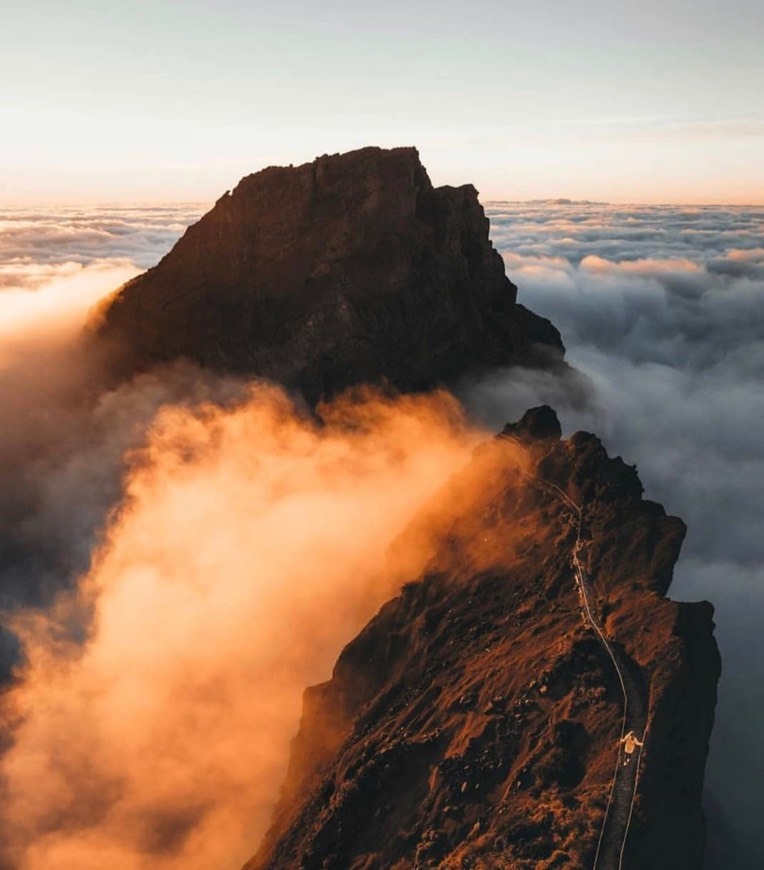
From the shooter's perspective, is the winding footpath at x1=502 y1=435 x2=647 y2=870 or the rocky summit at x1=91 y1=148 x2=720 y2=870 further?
the rocky summit at x1=91 y1=148 x2=720 y2=870

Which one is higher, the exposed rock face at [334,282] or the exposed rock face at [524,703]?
the exposed rock face at [334,282]

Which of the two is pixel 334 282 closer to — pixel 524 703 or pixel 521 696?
pixel 521 696

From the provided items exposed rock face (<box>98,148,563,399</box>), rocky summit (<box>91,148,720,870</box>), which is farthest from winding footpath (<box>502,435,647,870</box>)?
exposed rock face (<box>98,148,563,399</box>)

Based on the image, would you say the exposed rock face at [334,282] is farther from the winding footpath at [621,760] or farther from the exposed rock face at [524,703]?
the winding footpath at [621,760]

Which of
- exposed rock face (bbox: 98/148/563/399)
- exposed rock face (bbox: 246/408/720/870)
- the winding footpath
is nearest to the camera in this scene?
Answer: the winding footpath

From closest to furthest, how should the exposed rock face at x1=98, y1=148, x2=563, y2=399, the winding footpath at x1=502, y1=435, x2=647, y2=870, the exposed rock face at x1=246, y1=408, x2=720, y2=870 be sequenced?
the winding footpath at x1=502, y1=435, x2=647, y2=870 < the exposed rock face at x1=246, y1=408, x2=720, y2=870 < the exposed rock face at x1=98, y1=148, x2=563, y2=399

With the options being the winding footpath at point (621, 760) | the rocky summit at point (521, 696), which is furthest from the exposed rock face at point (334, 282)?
the winding footpath at point (621, 760)

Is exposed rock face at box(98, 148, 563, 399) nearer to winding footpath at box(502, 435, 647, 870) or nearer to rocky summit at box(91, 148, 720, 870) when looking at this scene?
rocky summit at box(91, 148, 720, 870)
